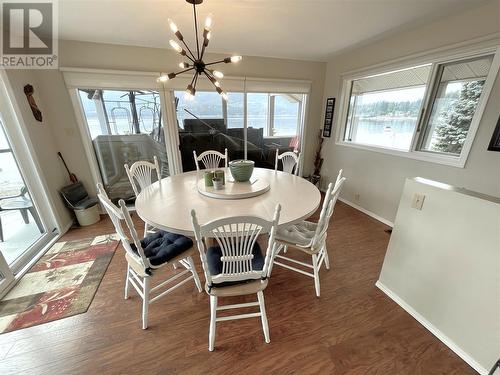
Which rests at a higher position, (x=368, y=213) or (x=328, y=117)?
(x=328, y=117)

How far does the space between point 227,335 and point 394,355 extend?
1104 mm

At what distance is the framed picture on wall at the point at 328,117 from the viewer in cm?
361

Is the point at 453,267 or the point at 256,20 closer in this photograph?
the point at 453,267

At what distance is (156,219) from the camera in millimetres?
1322

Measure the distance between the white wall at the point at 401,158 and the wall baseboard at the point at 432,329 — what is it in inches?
52.8

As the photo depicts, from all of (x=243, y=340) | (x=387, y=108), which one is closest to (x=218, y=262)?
(x=243, y=340)

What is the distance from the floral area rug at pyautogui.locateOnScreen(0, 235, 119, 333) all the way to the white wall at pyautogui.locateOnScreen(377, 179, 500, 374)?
2.61 metres

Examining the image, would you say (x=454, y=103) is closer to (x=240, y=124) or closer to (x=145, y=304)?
(x=240, y=124)

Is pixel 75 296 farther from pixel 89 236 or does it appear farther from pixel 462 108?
pixel 462 108

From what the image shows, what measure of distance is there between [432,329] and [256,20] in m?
3.05

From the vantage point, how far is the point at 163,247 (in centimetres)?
152

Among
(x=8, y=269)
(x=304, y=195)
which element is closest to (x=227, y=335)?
(x=304, y=195)

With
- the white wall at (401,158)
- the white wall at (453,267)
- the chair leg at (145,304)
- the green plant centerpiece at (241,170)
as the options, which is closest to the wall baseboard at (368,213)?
the white wall at (401,158)

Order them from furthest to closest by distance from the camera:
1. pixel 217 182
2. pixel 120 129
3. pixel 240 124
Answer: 1. pixel 240 124
2. pixel 120 129
3. pixel 217 182
